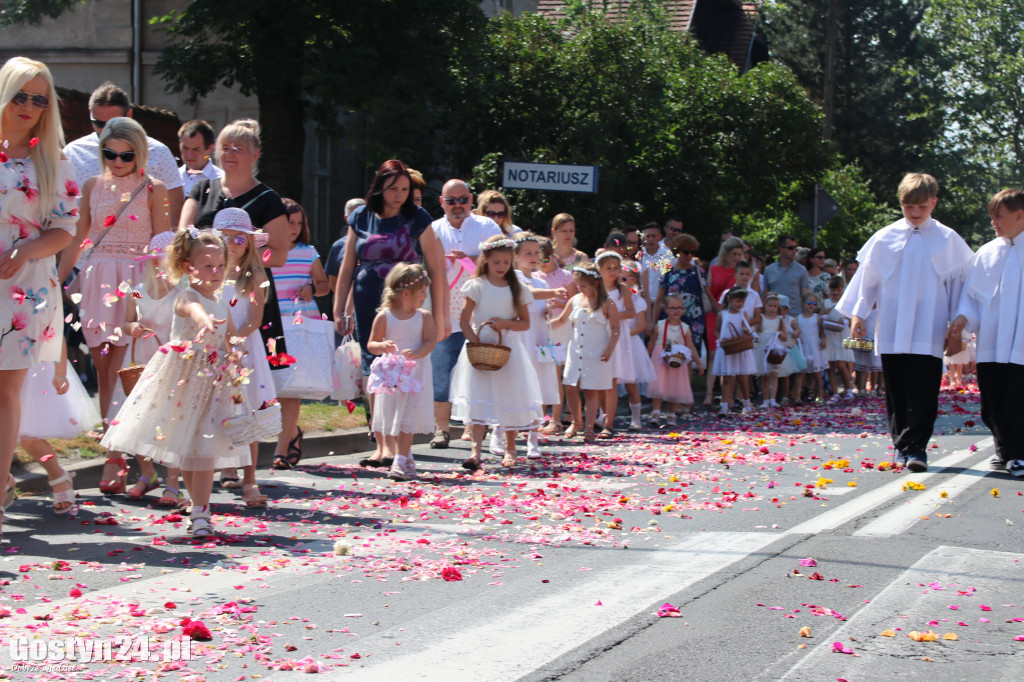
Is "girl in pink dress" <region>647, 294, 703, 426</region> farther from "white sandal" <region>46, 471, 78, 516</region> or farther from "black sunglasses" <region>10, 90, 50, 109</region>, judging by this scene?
"black sunglasses" <region>10, 90, 50, 109</region>

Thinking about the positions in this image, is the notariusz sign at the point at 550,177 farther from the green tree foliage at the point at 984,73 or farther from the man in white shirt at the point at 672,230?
the green tree foliage at the point at 984,73

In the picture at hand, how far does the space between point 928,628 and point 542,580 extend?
61.7 inches

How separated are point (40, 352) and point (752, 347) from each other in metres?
10.7

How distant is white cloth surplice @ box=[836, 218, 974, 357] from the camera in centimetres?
957

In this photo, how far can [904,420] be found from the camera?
31.3 ft

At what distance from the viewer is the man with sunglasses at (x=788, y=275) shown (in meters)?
18.0

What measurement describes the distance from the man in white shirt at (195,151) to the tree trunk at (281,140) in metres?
9.82

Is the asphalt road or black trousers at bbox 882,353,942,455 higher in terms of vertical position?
black trousers at bbox 882,353,942,455

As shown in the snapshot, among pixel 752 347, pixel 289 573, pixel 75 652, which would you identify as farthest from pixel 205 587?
pixel 752 347

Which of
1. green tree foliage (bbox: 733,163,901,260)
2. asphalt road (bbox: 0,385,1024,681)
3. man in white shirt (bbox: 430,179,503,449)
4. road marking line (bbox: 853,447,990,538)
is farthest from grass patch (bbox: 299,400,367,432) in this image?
green tree foliage (bbox: 733,163,901,260)

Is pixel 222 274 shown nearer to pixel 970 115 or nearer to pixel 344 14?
pixel 344 14

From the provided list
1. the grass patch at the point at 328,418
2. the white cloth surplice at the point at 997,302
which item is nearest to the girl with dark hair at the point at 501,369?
the grass patch at the point at 328,418

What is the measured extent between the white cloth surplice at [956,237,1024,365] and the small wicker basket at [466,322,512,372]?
136 inches

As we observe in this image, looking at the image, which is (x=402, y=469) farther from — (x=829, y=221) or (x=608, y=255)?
(x=829, y=221)
